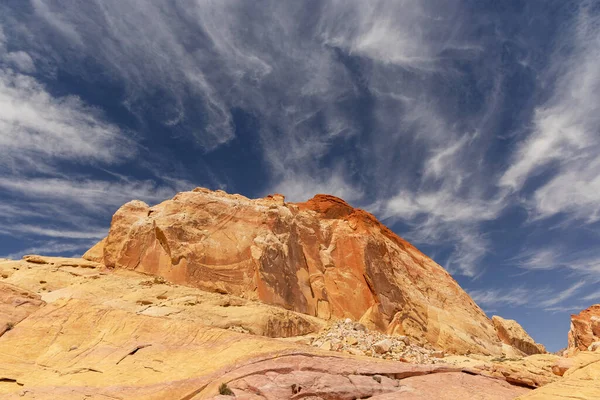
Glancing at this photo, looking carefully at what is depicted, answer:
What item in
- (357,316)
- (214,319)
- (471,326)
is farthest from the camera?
(471,326)

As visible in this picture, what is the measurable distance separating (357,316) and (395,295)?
5.10 meters

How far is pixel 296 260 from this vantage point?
3719 cm

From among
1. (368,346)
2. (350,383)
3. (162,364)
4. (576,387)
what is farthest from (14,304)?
(576,387)

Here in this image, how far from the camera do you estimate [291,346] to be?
18688 millimetres

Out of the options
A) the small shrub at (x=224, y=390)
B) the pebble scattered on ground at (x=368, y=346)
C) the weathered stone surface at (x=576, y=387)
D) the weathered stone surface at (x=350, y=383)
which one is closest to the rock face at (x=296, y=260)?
the pebble scattered on ground at (x=368, y=346)

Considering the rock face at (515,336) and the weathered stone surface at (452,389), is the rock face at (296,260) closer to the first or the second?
the rock face at (515,336)

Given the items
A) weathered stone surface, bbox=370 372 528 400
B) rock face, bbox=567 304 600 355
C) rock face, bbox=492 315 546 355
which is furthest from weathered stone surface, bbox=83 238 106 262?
rock face, bbox=567 304 600 355

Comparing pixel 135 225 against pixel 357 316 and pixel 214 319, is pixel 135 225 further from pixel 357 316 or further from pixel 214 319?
pixel 357 316

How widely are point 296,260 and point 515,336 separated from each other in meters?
27.4

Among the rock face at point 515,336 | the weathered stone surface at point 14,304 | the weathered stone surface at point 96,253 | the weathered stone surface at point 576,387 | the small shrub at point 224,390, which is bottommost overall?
the small shrub at point 224,390

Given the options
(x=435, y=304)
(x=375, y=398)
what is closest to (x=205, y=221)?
(x=375, y=398)

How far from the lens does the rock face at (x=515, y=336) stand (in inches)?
1836

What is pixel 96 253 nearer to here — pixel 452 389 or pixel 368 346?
pixel 368 346

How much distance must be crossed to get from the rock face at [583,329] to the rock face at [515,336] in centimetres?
361
